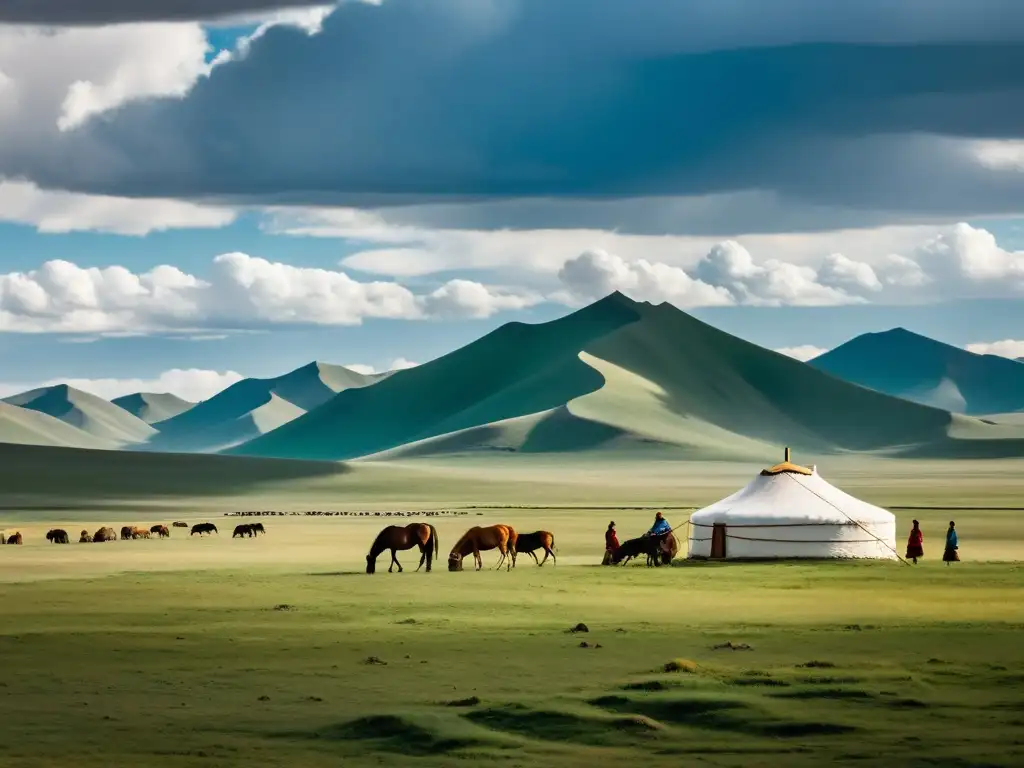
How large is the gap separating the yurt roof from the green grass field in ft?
5.78

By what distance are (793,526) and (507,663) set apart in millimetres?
20795

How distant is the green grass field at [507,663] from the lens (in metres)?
15.3

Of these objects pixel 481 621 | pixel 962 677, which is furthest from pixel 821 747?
pixel 481 621

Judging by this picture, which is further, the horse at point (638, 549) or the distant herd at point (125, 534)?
the distant herd at point (125, 534)

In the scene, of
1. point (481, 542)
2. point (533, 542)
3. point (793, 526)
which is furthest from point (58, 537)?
point (793, 526)

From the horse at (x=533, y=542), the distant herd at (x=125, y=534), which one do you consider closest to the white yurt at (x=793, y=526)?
the horse at (x=533, y=542)

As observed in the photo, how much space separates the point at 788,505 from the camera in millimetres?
41125

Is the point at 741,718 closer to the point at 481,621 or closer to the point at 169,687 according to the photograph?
the point at 169,687

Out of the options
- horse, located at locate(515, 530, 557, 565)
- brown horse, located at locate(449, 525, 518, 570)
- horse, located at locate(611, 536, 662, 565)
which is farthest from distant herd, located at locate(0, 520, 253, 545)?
horse, located at locate(611, 536, 662, 565)

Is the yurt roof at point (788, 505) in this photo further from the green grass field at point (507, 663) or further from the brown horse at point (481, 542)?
the brown horse at point (481, 542)

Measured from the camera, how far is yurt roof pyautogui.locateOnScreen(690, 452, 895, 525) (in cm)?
4081

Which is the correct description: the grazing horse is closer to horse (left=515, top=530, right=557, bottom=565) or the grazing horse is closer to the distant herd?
the distant herd

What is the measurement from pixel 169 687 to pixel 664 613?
1042 cm

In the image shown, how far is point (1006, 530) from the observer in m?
61.7
